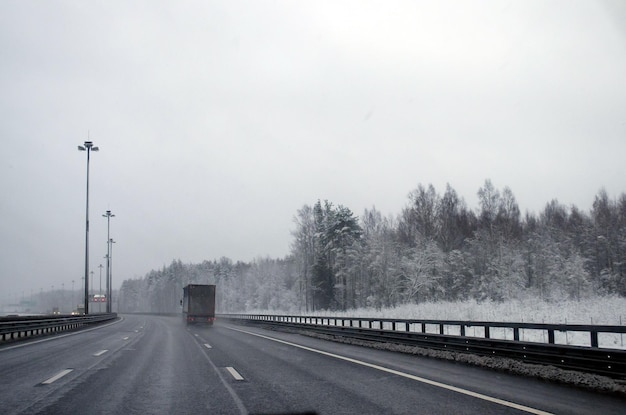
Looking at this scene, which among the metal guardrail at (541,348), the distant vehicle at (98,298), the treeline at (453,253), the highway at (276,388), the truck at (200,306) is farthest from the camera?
the distant vehicle at (98,298)

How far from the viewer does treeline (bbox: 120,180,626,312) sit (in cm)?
6025

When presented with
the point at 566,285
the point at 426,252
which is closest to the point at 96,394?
the point at 426,252

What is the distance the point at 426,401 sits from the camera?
8.11 metres

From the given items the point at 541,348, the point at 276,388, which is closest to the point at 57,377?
the point at 276,388

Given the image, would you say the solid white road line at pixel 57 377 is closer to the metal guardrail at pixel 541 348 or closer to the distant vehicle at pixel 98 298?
the metal guardrail at pixel 541 348

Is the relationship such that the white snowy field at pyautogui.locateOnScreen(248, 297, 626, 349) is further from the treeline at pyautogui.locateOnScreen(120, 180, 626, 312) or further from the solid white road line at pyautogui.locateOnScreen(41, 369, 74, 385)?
the treeline at pyautogui.locateOnScreen(120, 180, 626, 312)

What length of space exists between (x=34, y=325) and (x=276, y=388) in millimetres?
23068

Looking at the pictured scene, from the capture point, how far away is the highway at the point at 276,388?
762 centimetres

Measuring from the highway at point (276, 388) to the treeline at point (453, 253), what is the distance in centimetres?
4725

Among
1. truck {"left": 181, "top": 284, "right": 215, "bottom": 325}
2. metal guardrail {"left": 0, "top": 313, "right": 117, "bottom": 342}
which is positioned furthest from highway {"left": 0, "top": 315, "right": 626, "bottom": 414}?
truck {"left": 181, "top": 284, "right": 215, "bottom": 325}

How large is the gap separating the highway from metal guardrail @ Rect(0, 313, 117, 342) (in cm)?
995

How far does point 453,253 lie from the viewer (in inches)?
2495

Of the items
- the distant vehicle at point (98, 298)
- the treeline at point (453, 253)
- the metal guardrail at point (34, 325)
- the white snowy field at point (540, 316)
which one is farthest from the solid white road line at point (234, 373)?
the distant vehicle at point (98, 298)

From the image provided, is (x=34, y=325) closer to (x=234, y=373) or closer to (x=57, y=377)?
(x=57, y=377)
